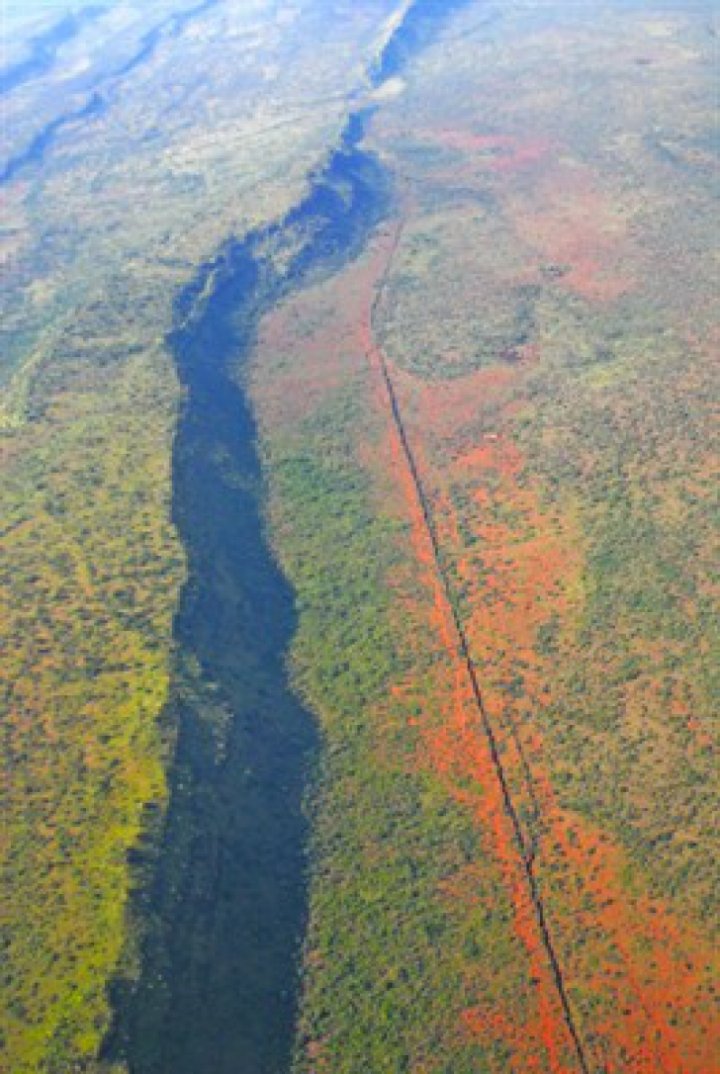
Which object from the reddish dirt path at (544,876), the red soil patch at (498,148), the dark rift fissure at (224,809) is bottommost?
the red soil patch at (498,148)

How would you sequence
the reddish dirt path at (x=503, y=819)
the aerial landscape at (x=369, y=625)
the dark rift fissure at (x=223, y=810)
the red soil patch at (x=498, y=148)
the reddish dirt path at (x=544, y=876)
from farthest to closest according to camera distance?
the red soil patch at (x=498, y=148) < the aerial landscape at (x=369, y=625) < the dark rift fissure at (x=223, y=810) < the reddish dirt path at (x=503, y=819) < the reddish dirt path at (x=544, y=876)

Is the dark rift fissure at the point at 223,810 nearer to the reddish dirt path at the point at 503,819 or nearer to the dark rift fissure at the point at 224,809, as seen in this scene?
the dark rift fissure at the point at 224,809

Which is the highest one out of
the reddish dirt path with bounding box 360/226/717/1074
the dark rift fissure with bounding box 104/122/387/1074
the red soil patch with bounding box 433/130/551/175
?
the dark rift fissure with bounding box 104/122/387/1074

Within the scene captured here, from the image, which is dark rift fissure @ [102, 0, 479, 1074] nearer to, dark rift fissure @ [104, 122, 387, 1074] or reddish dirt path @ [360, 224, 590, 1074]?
dark rift fissure @ [104, 122, 387, 1074]

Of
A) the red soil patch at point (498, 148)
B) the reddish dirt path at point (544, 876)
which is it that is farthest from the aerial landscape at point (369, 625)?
the red soil patch at point (498, 148)

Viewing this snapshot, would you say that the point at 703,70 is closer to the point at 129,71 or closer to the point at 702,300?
the point at 702,300

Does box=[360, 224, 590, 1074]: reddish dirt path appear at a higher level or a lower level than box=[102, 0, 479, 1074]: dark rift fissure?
lower

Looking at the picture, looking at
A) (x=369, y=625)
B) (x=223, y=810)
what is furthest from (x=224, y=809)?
(x=369, y=625)

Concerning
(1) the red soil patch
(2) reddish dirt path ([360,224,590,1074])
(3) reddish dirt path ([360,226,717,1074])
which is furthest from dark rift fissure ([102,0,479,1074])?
(1) the red soil patch
